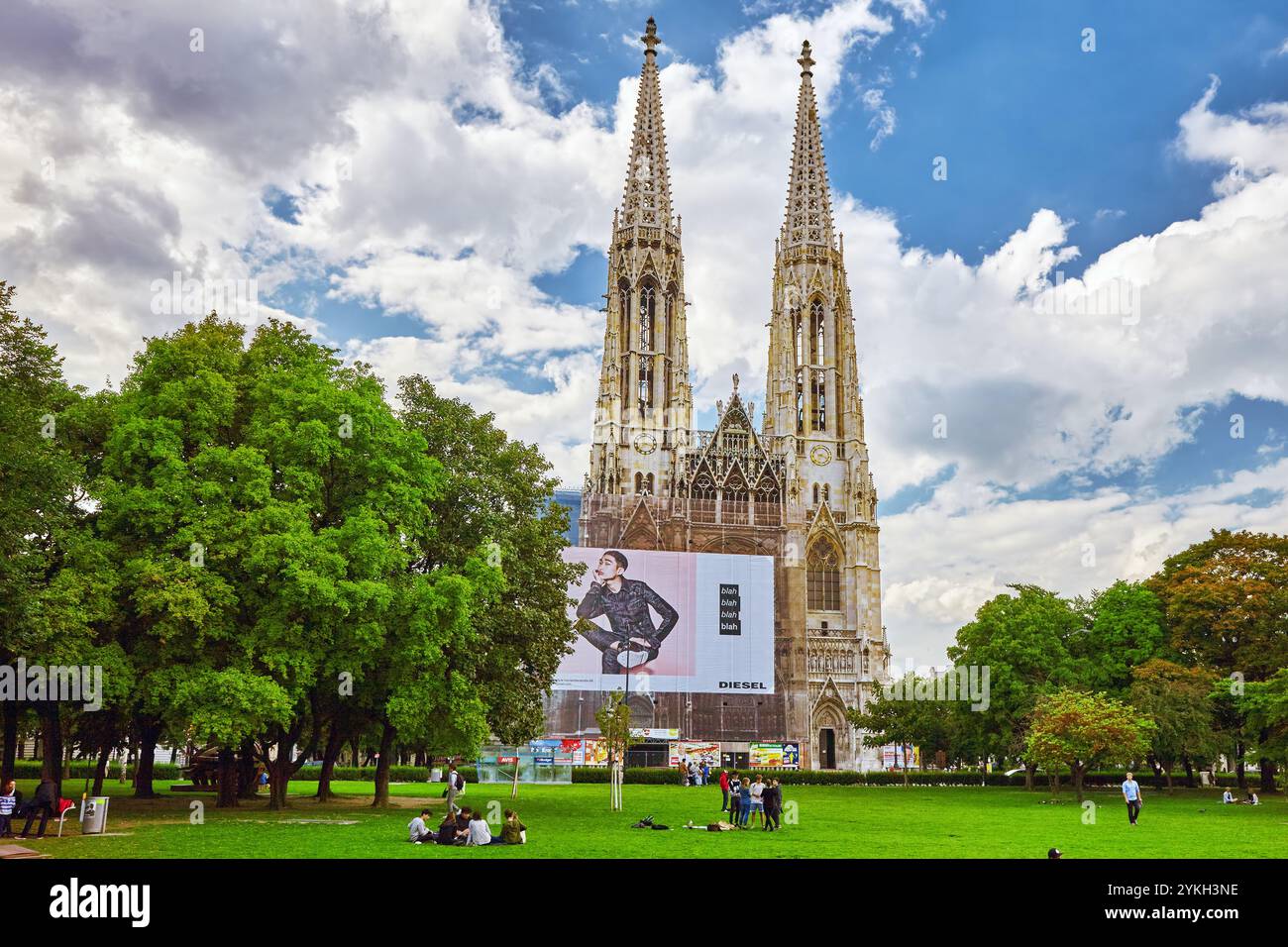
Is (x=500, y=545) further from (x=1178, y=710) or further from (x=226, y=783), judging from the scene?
(x=1178, y=710)

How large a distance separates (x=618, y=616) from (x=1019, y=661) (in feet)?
86.9

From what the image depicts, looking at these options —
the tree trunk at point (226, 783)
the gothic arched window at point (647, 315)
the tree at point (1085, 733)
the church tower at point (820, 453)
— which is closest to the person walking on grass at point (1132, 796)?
the tree at point (1085, 733)

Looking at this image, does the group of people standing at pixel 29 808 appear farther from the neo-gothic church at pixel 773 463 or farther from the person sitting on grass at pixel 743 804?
the neo-gothic church at pixel 773 463

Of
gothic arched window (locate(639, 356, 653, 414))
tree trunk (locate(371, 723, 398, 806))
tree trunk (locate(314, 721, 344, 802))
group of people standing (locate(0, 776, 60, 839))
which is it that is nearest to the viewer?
group of people standing (locate(0, 776, 60, 839))

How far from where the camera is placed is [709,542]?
78.2 metres

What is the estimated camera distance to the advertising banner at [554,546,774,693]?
227 ft

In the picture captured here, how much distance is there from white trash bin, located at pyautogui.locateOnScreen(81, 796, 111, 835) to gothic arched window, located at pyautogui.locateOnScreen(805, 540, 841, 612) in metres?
63.4

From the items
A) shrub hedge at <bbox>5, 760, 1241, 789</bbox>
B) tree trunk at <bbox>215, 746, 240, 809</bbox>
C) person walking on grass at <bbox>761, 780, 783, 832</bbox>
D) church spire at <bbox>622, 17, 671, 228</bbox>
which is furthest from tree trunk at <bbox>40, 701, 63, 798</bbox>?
church spire at <bbox>622, 17, 671, 228</bbox>

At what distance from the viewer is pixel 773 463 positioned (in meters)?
83.2

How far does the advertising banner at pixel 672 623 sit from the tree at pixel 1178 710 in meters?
29.4

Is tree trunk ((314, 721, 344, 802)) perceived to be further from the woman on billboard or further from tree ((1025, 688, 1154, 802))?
the woman on billboard

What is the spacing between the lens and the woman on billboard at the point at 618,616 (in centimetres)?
6925
